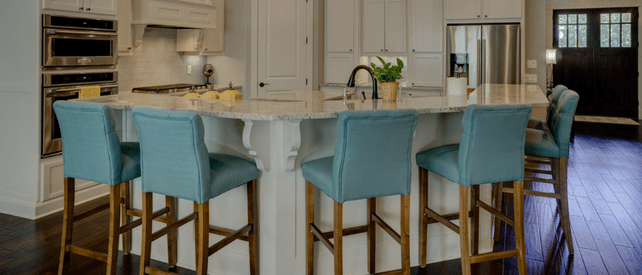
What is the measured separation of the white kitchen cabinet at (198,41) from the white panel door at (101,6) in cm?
150

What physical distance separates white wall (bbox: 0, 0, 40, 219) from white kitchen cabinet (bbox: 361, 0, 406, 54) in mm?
4369

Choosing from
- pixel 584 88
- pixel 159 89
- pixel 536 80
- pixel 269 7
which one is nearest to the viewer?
pixel 159 89

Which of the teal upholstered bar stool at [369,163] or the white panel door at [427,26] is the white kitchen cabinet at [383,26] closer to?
the white panel door at [427,26]

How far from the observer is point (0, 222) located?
12.4 feet

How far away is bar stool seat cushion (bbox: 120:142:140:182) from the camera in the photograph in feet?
8.52

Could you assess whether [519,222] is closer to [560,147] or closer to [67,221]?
[560,147]

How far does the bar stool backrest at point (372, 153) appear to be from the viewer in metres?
2.19

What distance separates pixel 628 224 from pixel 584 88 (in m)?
7.67

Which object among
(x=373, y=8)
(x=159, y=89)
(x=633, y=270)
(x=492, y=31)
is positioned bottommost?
(x=633, y=270)

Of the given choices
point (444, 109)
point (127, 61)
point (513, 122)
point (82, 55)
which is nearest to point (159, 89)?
point (127, 61)

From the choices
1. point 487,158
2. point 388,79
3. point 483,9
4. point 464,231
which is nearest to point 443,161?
point 487,158

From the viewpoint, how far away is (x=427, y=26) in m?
6.66

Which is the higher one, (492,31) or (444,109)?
(492,31)

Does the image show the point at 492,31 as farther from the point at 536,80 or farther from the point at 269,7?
the point at 269,7
